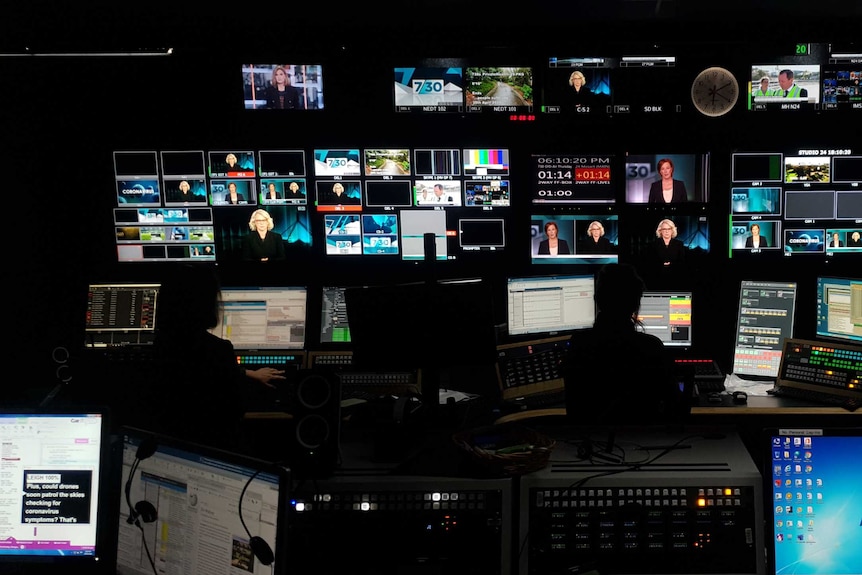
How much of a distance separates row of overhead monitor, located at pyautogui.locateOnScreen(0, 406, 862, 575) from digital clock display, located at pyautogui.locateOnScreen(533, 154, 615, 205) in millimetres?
2588

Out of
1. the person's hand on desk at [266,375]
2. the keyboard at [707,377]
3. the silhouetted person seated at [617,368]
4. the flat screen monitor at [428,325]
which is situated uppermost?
the flat screen monitor at [428,325]

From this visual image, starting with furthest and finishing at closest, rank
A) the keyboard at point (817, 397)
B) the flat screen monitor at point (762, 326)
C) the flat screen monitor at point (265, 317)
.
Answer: the flat screen monitor at point (265, 317), the flat screen monitor at point (762, 326), the keyboard at point (817, 397)

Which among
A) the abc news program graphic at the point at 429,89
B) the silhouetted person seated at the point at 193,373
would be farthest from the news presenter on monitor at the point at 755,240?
the silhouetted person seated at the point at 193,373

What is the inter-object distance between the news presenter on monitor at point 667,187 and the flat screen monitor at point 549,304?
0.64 meters

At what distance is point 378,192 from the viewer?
4.07m

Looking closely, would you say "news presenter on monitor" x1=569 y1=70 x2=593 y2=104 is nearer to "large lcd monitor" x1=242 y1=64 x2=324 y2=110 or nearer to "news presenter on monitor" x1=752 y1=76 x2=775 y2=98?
"news presenter on monitor" x1=752 y1=76 x2=775 y2=98

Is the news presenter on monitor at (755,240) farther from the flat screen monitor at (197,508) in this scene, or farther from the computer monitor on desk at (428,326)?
the flat screen monitor at (197,508)

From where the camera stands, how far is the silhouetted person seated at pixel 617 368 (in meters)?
2.65

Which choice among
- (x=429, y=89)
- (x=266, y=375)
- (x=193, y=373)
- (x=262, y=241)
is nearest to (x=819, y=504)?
(x=193, y=373)

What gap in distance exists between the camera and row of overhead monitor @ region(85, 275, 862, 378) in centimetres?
371

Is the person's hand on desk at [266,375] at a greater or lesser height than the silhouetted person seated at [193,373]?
lesser

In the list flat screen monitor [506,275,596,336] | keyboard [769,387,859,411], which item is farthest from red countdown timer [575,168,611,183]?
keyboard [769,387,859,411]

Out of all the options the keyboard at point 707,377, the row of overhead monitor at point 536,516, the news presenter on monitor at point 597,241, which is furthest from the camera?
the news presenter on monitor at point 597,241

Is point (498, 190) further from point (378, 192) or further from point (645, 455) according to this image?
point (645, 455)
